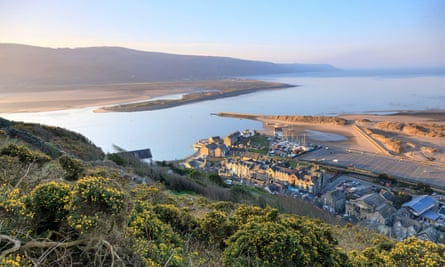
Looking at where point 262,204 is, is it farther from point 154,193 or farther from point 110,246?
point 110,246

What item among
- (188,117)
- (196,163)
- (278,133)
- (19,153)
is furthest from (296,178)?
(188,117)

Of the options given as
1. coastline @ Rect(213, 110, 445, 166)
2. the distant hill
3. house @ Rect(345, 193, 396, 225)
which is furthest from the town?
the distant hill

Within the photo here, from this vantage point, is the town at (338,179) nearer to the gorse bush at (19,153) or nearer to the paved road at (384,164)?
the paved road at (384,164)

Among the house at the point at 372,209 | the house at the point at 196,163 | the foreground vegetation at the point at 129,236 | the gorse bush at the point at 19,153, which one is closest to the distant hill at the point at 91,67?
the house at the point at 196,163

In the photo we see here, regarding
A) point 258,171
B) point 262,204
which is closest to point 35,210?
point 262,204

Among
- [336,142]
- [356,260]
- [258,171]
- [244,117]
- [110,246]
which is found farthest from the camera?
[244,117]

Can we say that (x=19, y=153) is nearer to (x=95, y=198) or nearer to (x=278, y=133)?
→ (x=95, y=198)
